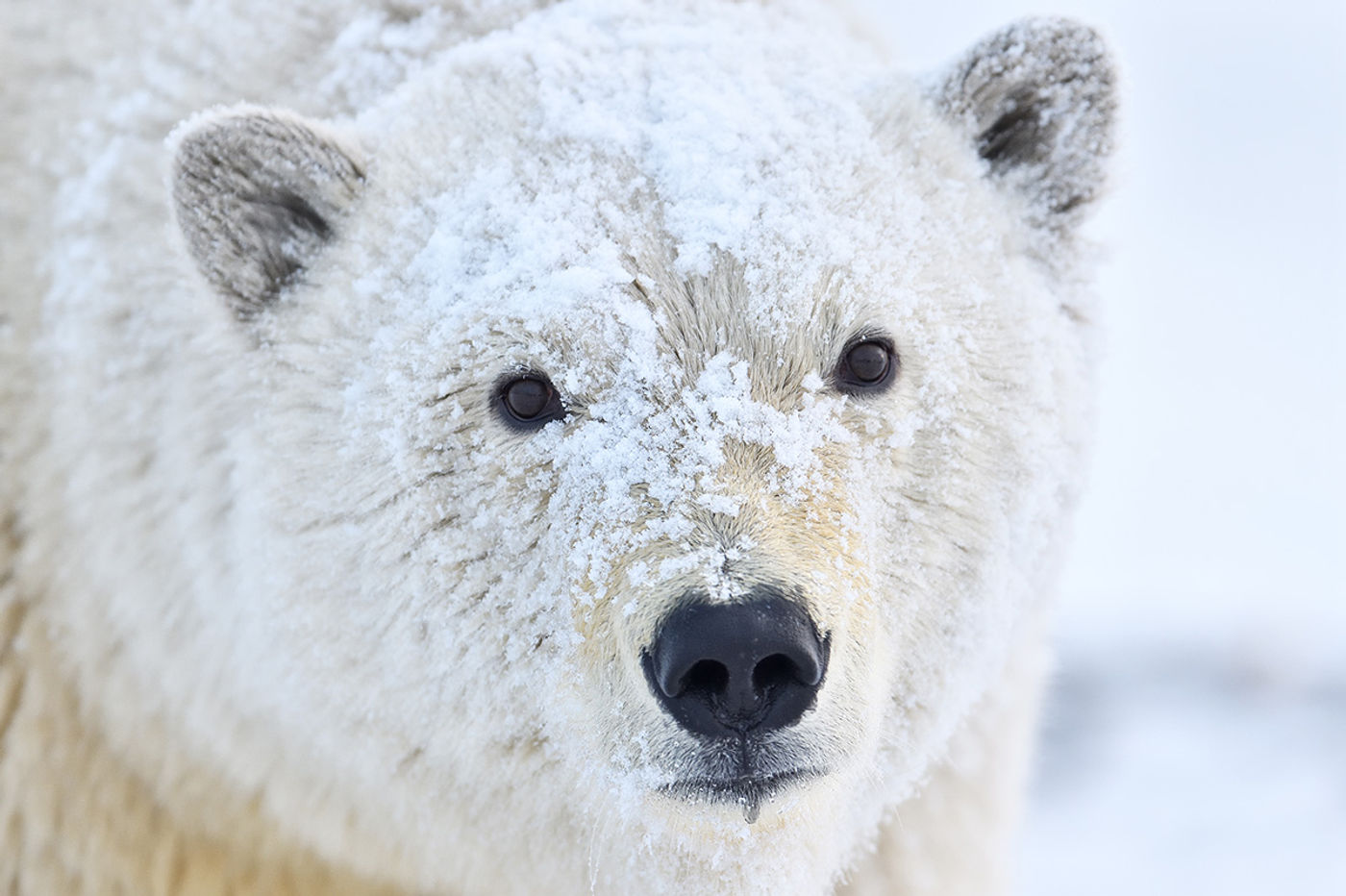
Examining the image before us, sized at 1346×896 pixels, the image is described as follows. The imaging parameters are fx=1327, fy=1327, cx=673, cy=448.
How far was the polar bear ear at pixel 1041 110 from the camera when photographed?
2.68 m

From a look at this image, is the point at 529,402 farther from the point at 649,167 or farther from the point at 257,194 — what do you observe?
the point at 257,194

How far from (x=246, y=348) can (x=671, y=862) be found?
1.30 meters

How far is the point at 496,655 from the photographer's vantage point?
7.84 ft

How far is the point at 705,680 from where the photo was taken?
6.64 feet

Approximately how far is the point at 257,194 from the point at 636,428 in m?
0.93

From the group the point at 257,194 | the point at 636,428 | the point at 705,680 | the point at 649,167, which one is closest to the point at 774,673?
the point at 705,680

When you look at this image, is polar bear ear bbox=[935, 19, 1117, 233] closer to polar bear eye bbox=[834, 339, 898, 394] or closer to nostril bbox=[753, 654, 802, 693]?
polar bear eye bbox=[834, 339, 898, 394]

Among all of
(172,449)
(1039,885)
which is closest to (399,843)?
(172,449)

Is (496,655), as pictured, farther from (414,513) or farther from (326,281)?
(326,281)

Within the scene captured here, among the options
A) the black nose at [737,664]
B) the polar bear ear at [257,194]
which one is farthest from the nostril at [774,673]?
the polar bear ear at [257,194]

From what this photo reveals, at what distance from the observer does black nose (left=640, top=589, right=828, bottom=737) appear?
6.35 feet

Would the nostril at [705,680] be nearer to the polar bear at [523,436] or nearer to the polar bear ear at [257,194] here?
the polar bear at [523,436]

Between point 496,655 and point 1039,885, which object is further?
point 1039,885

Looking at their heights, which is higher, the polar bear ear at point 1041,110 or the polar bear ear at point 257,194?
the polar bear ear at point 1041,110
